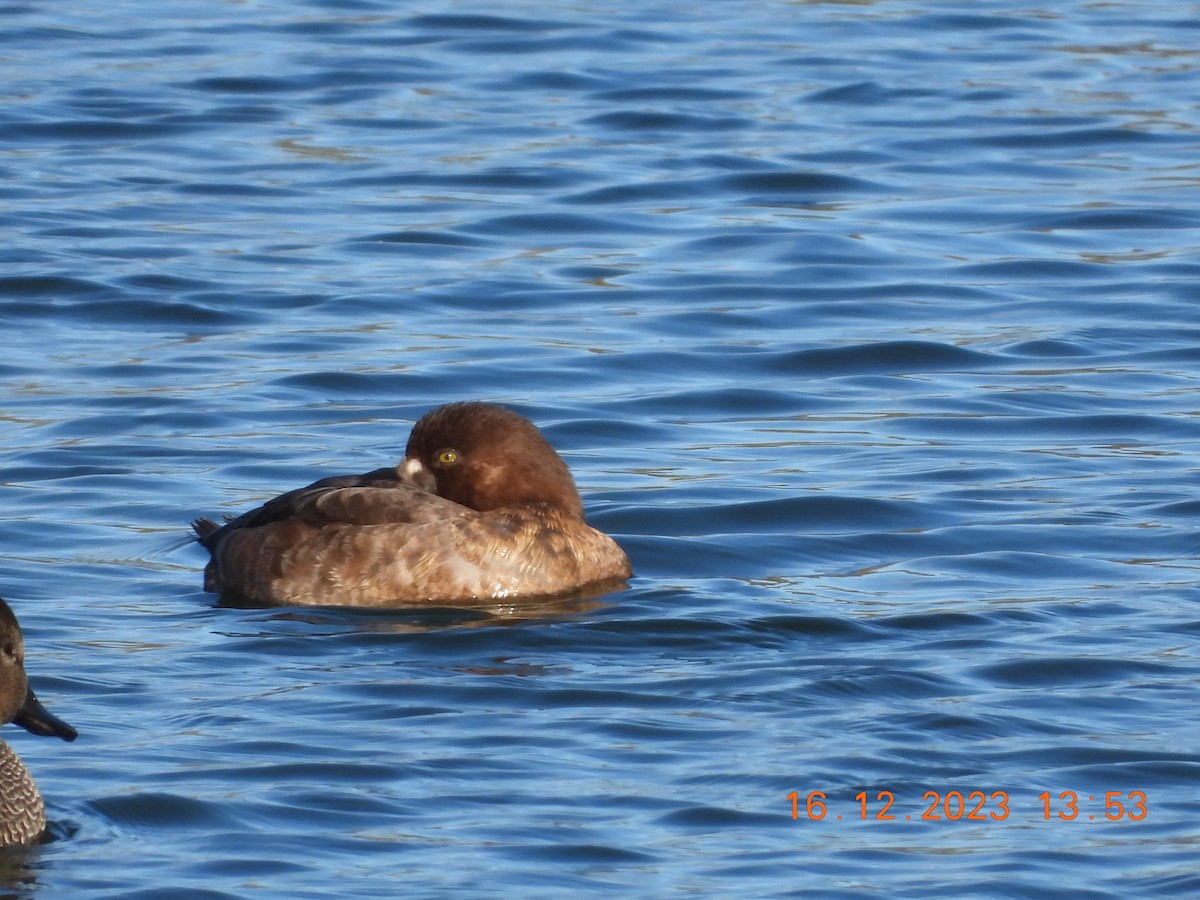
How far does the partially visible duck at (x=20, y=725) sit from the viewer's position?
254 inches

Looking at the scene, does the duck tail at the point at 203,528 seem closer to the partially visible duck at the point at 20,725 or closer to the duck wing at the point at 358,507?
the duck wing at the point at 358,507

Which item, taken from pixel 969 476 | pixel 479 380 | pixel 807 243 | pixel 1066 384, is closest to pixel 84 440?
pixel 479 380

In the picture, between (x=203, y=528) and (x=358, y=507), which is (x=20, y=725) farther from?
(x=203, y=528)

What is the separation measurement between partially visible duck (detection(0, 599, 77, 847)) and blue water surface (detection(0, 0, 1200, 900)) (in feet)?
0.26

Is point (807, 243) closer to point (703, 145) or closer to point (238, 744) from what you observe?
point (703, 145)

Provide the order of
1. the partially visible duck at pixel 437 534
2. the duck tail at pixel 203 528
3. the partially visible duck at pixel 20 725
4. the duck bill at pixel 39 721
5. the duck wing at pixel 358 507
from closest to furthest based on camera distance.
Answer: the partially visible duck at pixel 20 725
the duck bill at pixel 39 721
the partially visible duck at pixel 437 534
the duck wing at pixel 358 507
the duck tail at pixel 203 528

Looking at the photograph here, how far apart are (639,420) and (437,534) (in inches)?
110

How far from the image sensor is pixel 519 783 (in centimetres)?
679
